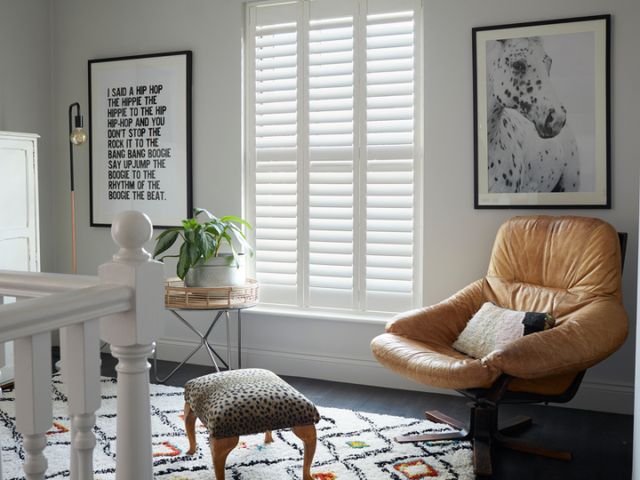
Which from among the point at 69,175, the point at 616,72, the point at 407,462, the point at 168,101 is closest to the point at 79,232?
the point at 69,175

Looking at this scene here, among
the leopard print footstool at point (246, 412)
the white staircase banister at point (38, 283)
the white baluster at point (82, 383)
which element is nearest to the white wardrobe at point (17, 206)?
the leopard print footstool at point (246, 412)

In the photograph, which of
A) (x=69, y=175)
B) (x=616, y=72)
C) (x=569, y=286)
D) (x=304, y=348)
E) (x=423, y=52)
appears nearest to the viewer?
(x=569, y=286)

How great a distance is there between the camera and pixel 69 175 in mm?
5172

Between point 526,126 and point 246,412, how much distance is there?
7.11 feet

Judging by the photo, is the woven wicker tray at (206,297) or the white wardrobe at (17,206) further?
the white wardrobe at (17,206)

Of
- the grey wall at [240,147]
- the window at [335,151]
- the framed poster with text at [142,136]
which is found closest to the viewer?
the grey wall at [240,147]

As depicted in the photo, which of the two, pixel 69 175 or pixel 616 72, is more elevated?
pixel 616 72

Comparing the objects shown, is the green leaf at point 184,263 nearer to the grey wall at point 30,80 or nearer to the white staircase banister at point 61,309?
the grey wall at point 30,80

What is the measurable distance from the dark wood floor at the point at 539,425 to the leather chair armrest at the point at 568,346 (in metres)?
0.44

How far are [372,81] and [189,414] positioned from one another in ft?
7.18

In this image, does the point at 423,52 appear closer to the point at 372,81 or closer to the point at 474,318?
the point at 372,81

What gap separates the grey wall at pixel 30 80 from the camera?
479 centimetres

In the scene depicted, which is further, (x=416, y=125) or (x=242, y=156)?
(x=242, y=156)

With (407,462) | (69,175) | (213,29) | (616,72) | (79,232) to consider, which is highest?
(213,29)
